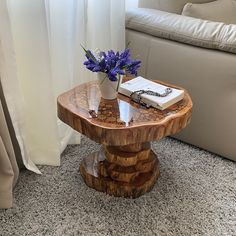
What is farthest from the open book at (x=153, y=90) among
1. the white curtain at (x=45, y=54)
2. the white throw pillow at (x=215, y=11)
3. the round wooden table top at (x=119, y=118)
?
the white throw pillow at (x=215, y=11)

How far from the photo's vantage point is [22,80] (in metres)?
1.43

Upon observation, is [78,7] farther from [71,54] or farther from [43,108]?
[43,108]

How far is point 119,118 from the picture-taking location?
4.03 feet

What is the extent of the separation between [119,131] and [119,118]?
82 mm

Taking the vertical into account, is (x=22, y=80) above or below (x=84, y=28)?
below

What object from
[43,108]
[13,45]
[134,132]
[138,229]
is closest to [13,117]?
[43,108]

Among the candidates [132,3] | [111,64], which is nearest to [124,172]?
[111,64]

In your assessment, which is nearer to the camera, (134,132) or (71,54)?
(134,132)

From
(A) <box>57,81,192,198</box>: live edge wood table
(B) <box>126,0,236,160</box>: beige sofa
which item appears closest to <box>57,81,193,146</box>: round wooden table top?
(A) <box>57,81,192,198</box>: live edge wood table

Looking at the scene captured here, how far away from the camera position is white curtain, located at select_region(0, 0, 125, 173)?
51.3 inches

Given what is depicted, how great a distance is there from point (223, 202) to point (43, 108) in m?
0.93

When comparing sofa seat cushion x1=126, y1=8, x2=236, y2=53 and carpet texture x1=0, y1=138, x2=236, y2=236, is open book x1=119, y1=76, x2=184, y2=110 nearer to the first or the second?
sofa seat cushion x1=126, y1=8, x2=236, y2=53

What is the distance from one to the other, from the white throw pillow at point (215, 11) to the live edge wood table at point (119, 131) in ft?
2.48

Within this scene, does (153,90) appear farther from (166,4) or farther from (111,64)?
(166,4)
